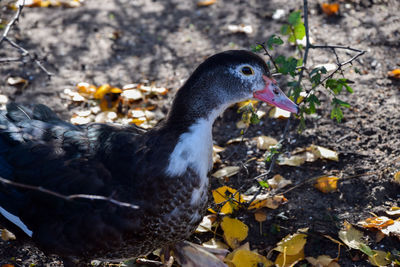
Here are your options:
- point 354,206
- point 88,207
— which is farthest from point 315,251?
point 88,207

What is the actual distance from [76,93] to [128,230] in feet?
6.83

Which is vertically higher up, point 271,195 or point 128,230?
point 128,230

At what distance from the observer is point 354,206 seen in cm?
307

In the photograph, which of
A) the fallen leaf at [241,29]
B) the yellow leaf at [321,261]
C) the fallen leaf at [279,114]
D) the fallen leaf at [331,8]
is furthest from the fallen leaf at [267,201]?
the fallen leaf at [331,8]

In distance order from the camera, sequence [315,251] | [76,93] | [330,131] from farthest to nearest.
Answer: [76,93], [330,131], [315,251]

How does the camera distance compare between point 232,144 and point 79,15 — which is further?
point 79,15

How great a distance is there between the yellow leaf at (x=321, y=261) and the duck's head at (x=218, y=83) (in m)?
1.06

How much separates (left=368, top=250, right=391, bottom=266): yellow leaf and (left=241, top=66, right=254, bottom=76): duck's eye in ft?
4.13

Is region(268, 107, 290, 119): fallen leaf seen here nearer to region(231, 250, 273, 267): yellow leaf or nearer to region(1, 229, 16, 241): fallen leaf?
region(231, 250, 273, 267): yellow leaf

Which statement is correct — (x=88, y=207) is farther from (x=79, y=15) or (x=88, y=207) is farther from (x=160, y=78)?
(x=79, y=15)

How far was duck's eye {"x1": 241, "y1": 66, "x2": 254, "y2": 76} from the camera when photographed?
2.47m

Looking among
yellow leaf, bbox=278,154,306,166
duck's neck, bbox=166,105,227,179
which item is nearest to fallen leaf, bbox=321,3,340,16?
yellow leaf, bbox=278,154,306,166

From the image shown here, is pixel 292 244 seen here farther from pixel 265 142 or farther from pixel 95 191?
pixel 95 191

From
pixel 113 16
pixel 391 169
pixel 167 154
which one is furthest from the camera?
pixel 113 16
